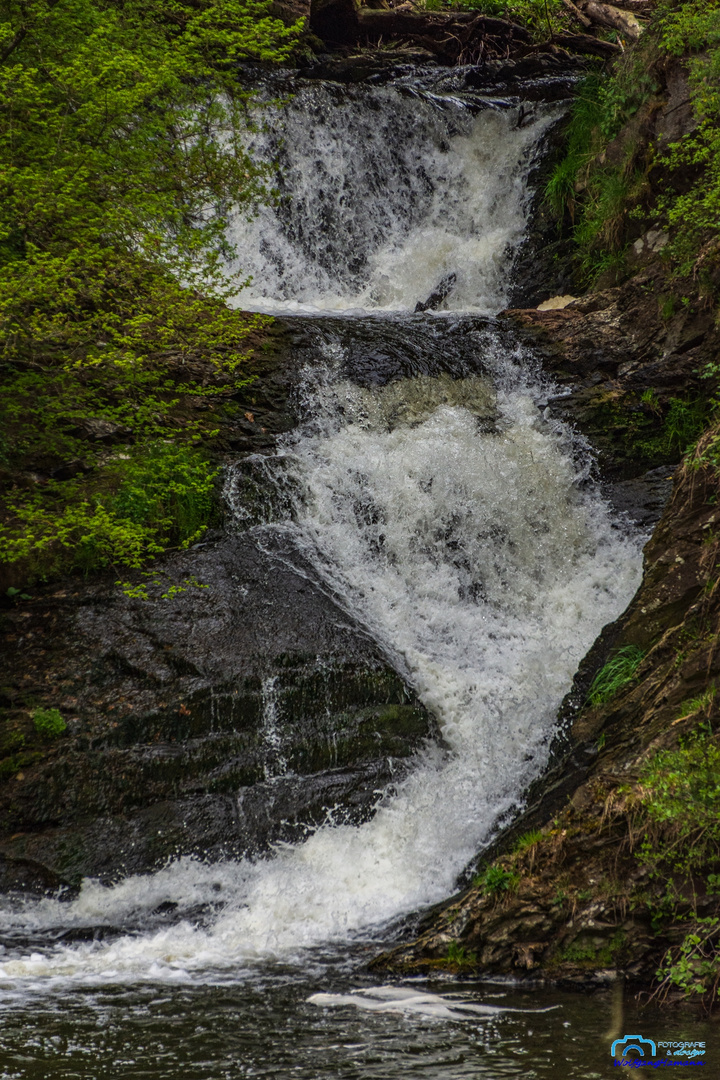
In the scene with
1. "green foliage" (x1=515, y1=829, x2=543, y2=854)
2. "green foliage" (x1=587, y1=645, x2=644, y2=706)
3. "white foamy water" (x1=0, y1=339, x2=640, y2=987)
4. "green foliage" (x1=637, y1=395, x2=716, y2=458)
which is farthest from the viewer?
"green foliage" (x1=637, y1=395, x2=716, y2=458)

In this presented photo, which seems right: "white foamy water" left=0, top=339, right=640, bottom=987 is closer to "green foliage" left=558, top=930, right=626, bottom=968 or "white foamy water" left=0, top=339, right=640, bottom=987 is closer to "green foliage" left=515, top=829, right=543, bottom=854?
"green foliage" left=515, top=829, right=543, bottom=854

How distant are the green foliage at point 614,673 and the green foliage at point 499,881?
5.54 feet

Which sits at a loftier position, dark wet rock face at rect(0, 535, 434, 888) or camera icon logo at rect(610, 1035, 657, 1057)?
dark wet rock face at rect(0, 535, 434, 888)

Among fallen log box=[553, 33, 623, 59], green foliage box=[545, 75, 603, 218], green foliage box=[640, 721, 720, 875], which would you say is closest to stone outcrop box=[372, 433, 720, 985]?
green foliage box=[640, 721, 720, 875]

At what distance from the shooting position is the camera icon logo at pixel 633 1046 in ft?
10.7

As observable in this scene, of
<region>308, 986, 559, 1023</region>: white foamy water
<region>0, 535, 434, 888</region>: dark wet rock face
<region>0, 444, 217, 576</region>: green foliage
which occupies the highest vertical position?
<region>0, 444, 217, 576</region>: green foliage

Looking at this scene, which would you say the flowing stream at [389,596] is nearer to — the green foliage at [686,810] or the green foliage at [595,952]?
the green foliage at [595,952]

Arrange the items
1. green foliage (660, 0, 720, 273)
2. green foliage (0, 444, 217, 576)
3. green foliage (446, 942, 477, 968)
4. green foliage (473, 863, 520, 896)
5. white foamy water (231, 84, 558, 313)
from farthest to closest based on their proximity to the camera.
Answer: white foamy water (231, 84, 558, 313), green foliage (660, 0, 720, 273), green foliage (0, 444, 217, 576), green foliage (473, 863, 520, 896), green foliage (446, 942, 477, 968)

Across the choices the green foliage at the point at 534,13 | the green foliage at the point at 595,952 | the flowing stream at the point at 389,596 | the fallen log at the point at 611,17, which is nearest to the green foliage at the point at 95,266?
the flowing stream at the point at 389,596

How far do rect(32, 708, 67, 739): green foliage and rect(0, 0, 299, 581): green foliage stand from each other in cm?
144

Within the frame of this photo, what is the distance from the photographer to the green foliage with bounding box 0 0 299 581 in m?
6.77

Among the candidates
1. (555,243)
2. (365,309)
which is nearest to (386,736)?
(365,309)

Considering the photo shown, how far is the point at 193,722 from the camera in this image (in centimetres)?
692

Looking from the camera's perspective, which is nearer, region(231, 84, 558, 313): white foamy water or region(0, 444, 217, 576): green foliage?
region(0, 444, 217, 576): green foliage
